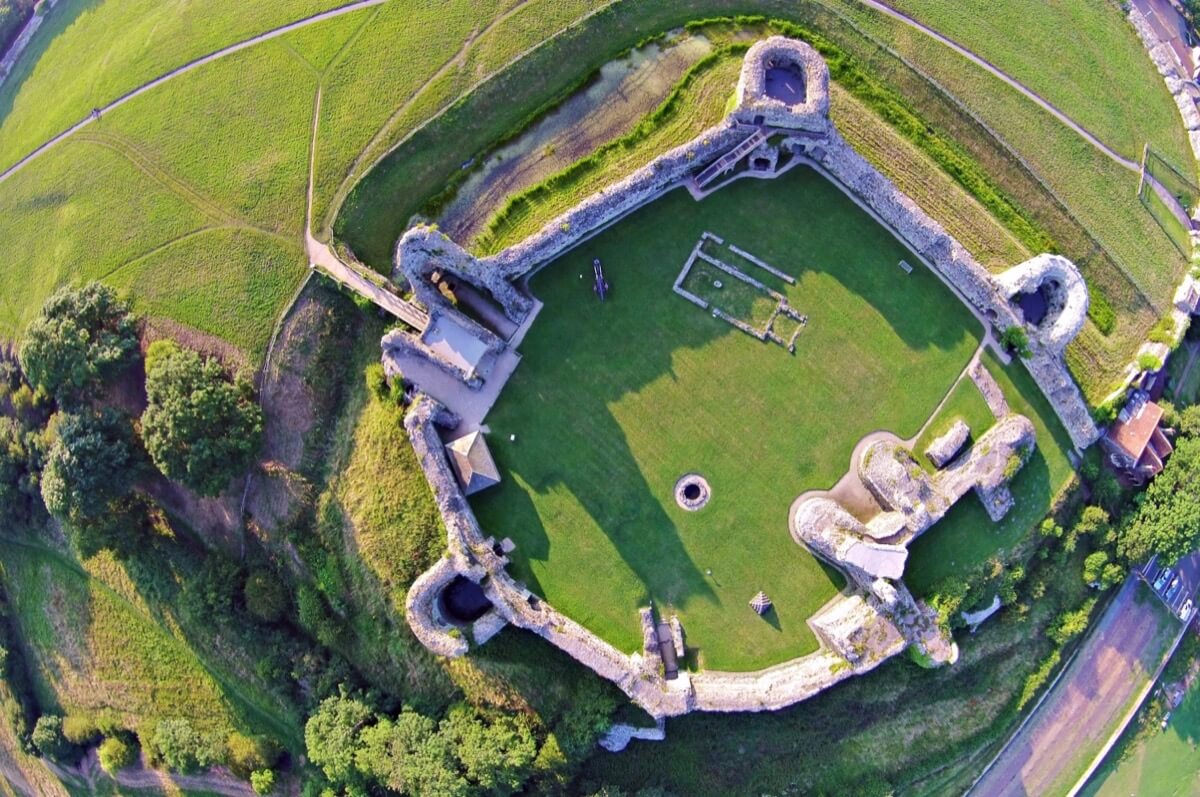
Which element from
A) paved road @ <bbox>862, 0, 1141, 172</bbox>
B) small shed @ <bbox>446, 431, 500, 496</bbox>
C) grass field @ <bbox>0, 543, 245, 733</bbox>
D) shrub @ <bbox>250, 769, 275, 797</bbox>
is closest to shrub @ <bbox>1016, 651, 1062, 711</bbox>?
paved road @ <bbox>862, 0, 1141, 172</bbox>

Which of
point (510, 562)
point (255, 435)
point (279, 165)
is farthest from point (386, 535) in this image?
point (279, 165)

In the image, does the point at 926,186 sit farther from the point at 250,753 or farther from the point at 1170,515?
the point at 250,753

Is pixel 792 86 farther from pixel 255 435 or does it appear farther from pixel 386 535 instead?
pixel 255 435

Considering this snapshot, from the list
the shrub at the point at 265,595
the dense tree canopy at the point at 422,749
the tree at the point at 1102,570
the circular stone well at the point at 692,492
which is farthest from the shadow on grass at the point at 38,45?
the tree at the point at 1102,570

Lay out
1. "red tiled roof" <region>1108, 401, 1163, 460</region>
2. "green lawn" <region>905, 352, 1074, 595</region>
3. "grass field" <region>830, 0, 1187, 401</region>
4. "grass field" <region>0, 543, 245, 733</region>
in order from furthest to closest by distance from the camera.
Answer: "grass field" <region>0, 543, 245, 733</region> → "grass field" <region>830, 0, 1187, 401</region> → "red tiled roof" <region>1108, 401, 1163, 460</region> → "green lawn" <region>905, 352, 1074, 595</region>

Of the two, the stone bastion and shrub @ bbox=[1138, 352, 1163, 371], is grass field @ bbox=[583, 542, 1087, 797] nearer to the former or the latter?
the stone bastion
